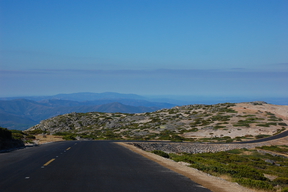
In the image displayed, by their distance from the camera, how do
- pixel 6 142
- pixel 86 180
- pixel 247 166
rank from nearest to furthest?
pixel 86 180
pixel 247 166
pixel 6 142

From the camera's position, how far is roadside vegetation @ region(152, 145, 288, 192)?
47.3 feet

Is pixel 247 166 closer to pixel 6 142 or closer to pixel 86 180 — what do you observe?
pixel 86 180

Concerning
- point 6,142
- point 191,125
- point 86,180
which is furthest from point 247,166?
point 191,125

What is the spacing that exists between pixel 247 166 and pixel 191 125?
228 ft

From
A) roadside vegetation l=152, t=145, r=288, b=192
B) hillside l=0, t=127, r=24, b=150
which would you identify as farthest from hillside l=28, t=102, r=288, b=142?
hillside l=0, t=127, r=24, b=150

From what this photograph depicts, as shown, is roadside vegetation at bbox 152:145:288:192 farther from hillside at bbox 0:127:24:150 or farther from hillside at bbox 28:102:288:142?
hillside at bbox 28:102:288:142

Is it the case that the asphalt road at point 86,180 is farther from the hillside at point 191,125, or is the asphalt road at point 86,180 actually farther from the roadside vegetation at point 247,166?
the hillside at point 191,125

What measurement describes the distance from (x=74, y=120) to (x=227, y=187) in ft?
404

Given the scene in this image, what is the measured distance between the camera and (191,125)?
3812 inches

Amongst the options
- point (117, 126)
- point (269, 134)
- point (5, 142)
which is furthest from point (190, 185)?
point (117, 126)

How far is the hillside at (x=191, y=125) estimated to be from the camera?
78688mm

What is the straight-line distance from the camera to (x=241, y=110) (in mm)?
110625

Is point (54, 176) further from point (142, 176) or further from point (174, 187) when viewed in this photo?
point (174, 187)

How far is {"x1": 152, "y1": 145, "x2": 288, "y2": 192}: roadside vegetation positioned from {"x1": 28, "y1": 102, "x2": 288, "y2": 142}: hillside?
22.9 m
